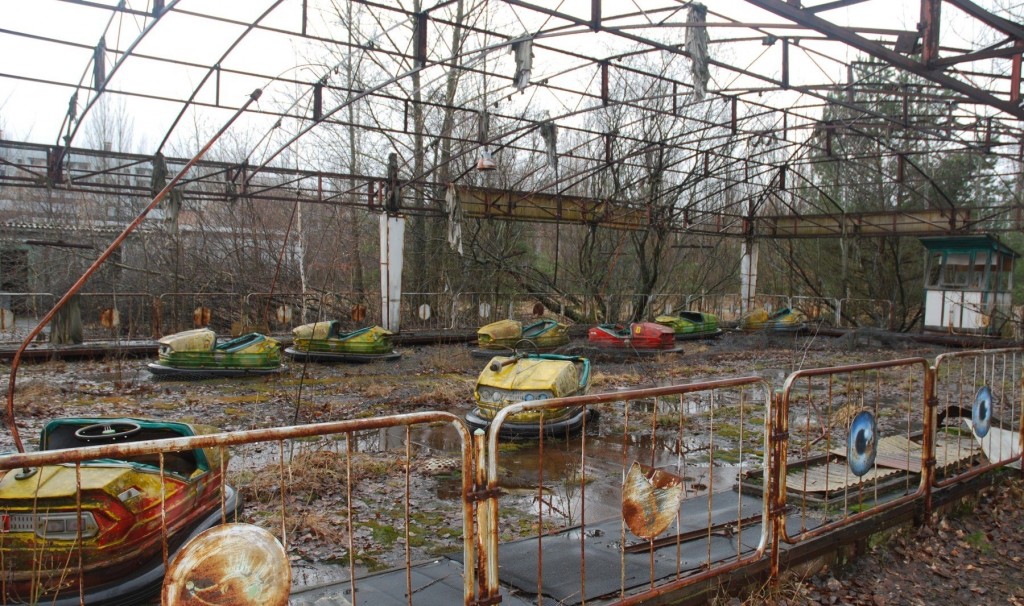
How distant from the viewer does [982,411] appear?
191 inches

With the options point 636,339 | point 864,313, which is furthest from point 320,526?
point 864,313

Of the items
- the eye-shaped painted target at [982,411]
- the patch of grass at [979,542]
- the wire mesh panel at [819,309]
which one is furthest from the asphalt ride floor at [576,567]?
the wire mesh panel at [819,309]

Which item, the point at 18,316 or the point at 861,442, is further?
the point at 18,316

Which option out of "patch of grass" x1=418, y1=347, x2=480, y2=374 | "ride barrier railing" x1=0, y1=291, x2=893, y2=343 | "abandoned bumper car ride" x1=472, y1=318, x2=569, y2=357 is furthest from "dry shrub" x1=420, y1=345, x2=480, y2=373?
"ride barrier railing" x1=0, y1=291, x2=893, y2=343

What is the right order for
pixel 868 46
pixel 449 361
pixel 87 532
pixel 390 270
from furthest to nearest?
pixel 390 270
pixel 449 361
pixel 868 46
pixel 87 532

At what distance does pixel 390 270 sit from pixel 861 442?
12980mm

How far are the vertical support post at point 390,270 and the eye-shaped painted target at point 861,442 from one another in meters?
12.7

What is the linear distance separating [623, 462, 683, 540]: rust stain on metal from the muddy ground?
1.65ft

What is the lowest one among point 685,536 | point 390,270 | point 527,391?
point 685,536

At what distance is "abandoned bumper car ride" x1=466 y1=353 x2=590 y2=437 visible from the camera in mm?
6582

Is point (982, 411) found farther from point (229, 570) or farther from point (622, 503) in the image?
point (229, 570)

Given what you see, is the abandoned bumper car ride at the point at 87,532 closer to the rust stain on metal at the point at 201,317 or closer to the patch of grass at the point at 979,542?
the patch of grass at the point at 979,542

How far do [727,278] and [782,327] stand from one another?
4.40 metres

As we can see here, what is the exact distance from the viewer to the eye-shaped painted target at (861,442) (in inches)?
147
